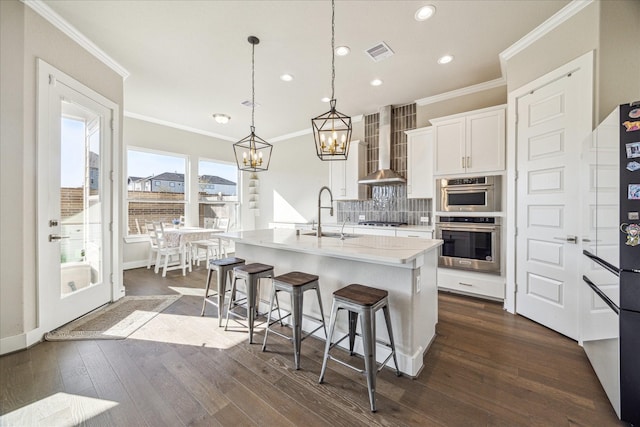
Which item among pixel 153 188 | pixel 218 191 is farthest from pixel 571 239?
pixel 153 188

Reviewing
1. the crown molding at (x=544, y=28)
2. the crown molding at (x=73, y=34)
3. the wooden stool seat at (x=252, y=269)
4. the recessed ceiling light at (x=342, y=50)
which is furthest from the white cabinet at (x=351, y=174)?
the crown molding at (x=73, y=34)

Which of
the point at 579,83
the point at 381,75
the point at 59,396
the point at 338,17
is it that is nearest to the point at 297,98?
the point at 381,75

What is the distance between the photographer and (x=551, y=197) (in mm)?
2600

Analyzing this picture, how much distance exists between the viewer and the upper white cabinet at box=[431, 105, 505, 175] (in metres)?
3.34

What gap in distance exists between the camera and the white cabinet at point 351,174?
497 centimetres

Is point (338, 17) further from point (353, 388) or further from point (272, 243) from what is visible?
point (353, 388)

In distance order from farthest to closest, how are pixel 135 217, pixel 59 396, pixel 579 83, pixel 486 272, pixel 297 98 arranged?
pixel 135 217, pixel 297 98, pixel 486 272, pixel 579 83, pixel 59 396

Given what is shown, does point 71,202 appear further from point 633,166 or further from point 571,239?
point 571,239

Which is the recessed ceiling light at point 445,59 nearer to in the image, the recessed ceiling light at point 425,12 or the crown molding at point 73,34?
the recessed ceiling light at point 425,12

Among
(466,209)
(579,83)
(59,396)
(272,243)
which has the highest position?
(579,83)

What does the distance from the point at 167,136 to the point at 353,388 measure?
19.3 feet

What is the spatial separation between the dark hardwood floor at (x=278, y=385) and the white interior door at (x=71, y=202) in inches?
23.3

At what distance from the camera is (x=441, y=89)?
398 centimetres

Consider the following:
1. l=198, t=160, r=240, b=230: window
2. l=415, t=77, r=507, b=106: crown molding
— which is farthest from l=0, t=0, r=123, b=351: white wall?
l=415, t=77, r=507, b=106: crown molding
